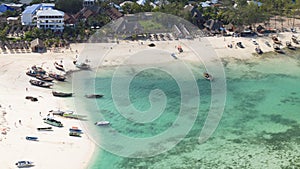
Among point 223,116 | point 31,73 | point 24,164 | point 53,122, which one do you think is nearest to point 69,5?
point 31,73

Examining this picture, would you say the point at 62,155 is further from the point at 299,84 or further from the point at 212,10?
the point at 212,10

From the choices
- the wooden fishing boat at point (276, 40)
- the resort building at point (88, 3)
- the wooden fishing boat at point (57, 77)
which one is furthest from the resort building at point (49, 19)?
the wooden fishing boat at point (276, 40)

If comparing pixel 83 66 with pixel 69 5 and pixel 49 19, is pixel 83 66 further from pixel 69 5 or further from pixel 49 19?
pixel 69 5

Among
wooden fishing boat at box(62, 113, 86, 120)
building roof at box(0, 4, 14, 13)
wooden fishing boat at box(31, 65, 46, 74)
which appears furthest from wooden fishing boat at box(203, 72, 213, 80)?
building roof at box(0, 4, 14, 13)

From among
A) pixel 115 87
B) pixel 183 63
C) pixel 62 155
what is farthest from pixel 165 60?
pixel 62 155

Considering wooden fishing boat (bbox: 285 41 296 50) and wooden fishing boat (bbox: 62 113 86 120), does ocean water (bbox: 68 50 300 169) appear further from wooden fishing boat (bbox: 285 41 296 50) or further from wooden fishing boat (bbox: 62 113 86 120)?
wooden fishing boat (bbox: 285 41 296 50)

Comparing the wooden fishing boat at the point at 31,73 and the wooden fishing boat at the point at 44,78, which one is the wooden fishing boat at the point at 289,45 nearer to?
the wooden fishing boat at the point at 44,78
